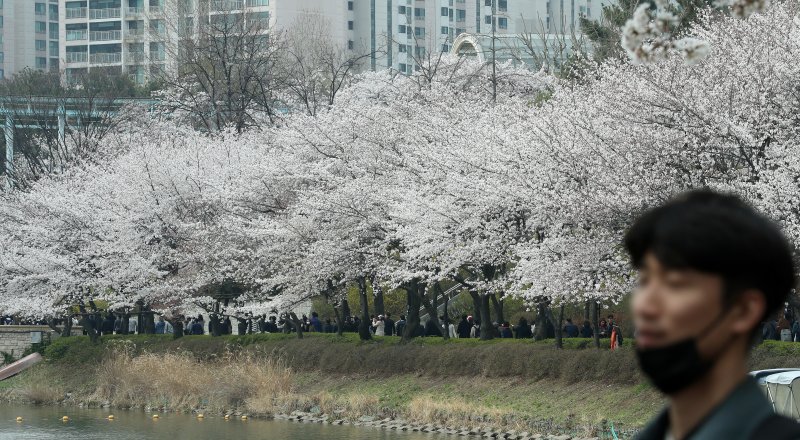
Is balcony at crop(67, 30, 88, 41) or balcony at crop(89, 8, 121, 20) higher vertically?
balcony at crop(89, 8, 121, 20)

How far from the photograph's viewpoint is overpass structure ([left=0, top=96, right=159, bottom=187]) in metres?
54.1

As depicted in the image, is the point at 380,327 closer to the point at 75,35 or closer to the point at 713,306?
the point at 713,306

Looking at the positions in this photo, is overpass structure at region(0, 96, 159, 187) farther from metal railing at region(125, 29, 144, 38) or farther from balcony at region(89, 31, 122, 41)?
balcony at region(89, 31, 122, 41)

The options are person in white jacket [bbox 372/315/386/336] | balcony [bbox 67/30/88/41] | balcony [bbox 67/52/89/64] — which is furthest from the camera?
balcony [bbox 67/30/88/41]

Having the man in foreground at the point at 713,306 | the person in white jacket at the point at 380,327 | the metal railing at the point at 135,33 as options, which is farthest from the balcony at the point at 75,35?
the man in foreground at the point at 713,306

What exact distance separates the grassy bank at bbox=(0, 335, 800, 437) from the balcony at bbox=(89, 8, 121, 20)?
6883 centimetres

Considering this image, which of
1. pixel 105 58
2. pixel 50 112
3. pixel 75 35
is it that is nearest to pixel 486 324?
pixel 50 112

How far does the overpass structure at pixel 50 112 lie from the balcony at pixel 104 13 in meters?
50.2

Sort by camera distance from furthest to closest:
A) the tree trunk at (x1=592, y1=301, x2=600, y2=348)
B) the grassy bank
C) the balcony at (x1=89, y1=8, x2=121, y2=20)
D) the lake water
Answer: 1. the balcony at (x1=89, y1=8, x2=121, y2=20)
2. the lake water
3. the tree trunk at (x1=592, y1=301, x2=600, y2=348)
4. the grassy bank

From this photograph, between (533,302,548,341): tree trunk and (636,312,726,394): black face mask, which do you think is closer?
(636,312,726,394): black face mask

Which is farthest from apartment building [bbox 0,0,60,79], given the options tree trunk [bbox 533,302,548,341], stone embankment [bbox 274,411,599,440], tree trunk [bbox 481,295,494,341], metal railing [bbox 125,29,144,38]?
tree trunk [bbox 533,302,548,341]

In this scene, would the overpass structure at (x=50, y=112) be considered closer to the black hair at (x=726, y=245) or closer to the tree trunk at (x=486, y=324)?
the tree trunk at (x=486, y=324)

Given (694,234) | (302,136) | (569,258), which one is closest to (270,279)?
(302,136)

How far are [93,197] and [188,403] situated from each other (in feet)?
37.8
